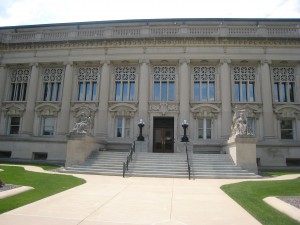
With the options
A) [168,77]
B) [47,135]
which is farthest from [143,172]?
[47,135]

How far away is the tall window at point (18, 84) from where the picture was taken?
93.7ft

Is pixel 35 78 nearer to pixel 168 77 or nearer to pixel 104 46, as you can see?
pixel 104 46

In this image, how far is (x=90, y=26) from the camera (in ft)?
95.4

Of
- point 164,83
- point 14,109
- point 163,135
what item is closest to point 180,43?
point 164,83

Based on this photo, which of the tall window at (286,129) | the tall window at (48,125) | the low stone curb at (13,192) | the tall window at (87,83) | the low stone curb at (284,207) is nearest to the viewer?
the low stone curb at (284,207)

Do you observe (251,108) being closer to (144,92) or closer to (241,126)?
(241,126)

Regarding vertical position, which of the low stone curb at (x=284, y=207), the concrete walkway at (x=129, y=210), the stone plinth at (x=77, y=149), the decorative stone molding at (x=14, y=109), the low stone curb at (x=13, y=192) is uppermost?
the decorative stone molding at (x=14, y=109)

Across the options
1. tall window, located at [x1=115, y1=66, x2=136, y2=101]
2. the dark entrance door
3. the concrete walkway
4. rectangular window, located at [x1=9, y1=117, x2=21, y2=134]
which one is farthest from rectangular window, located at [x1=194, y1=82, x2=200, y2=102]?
rectangular window, located at [x1=9, y1=117, x2=21, y2=134]

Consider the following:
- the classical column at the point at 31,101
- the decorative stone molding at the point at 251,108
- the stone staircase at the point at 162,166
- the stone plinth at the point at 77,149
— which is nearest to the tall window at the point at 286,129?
the decorative stone molding at the point at 251,108

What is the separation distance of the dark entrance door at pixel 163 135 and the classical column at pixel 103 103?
5.36 metres

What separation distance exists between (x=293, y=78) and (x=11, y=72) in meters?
32.5

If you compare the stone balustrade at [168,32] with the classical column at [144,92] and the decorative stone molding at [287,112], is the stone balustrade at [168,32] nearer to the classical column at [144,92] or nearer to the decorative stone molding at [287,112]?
the classical column at [144,92]

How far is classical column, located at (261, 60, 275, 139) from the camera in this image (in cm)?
2425

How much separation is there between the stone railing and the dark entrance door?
916cm
